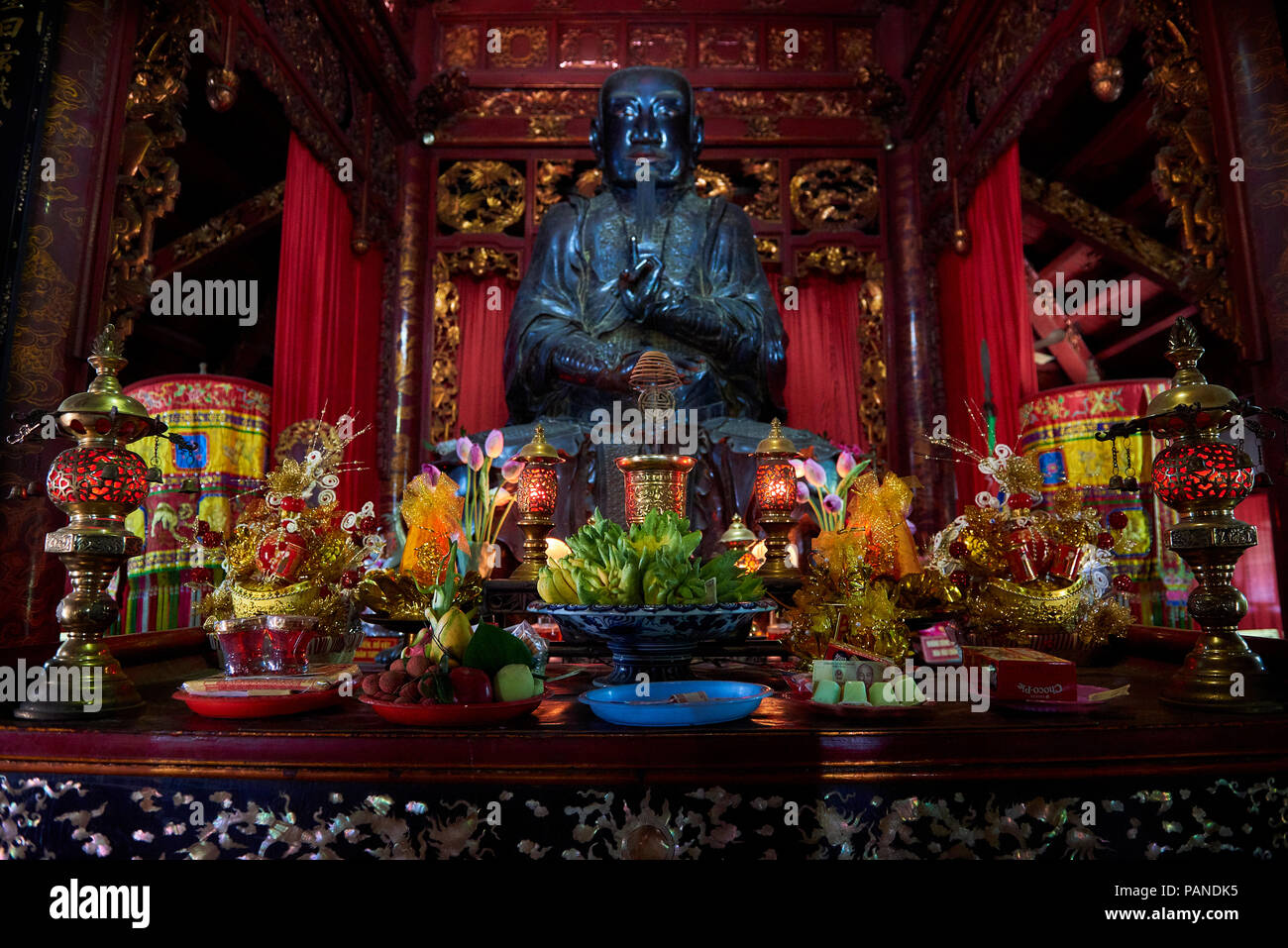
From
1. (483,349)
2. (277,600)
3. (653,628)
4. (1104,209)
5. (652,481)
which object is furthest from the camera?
(483,349)

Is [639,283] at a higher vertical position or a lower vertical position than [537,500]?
higher

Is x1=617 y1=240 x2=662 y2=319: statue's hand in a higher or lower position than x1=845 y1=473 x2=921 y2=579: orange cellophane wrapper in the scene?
higher

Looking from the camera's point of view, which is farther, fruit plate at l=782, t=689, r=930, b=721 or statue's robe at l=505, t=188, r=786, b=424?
statue's robe at l=505, t=188, r=786, b=424

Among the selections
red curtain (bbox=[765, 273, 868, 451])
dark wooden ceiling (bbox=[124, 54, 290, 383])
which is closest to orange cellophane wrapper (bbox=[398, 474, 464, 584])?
dark wooden ceiling (bbox=[124, 54, 290, 383])

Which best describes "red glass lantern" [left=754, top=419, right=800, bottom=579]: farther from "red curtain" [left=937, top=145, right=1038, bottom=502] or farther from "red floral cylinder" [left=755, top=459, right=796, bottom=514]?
"red curtain" [left=937, top=145, right=1038, bottom=502]

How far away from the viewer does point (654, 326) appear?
355cm

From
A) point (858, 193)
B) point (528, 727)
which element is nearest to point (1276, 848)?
point (528, 727)

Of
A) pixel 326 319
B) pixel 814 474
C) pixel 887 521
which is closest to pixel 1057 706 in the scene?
pixel 887 521

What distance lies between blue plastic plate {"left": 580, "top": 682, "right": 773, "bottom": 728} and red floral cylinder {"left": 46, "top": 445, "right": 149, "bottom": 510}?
0.73 meters

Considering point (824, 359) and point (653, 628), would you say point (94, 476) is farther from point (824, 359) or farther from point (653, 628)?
point (824, 359)

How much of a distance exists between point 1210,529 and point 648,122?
3.53 m

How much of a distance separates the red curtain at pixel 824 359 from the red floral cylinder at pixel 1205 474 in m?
3.38

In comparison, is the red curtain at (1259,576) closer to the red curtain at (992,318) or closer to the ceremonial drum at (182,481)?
the red curtain at (992,318)

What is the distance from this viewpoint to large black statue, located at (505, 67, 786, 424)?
3.48 metres
